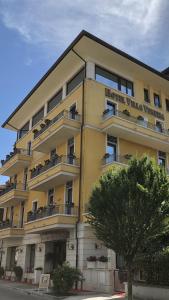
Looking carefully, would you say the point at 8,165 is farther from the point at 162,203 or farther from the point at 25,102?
the point at 162,203

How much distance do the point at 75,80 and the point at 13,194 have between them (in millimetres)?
12379

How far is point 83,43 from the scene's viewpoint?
91.0 ft

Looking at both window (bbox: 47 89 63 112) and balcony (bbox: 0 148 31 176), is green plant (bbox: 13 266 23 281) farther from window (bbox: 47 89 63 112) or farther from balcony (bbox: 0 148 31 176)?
window (bbox: 47 89 63 112)

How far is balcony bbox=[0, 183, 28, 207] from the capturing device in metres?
34.5

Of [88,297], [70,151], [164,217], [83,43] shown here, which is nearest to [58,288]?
[88,297]

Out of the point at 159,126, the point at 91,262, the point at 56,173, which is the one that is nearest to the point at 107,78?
the point at 159,126

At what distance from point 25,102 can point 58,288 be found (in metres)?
22.1

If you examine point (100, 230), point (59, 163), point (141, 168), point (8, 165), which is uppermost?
point (8, 165)

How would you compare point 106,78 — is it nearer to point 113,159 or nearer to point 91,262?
point 113,159

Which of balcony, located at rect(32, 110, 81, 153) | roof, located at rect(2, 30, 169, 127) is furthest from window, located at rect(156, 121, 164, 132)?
balcony, located at rect(32, 110, 81, 153)

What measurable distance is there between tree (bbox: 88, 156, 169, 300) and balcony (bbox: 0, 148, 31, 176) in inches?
833

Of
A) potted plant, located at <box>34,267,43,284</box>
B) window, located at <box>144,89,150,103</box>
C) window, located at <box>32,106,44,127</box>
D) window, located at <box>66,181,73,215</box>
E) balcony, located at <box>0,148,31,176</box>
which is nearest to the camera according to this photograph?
window, located at <box>66,181,73,215</box>

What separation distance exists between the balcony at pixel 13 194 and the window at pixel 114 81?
13224 millimetres

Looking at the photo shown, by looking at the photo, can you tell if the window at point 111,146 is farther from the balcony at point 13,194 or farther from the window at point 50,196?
the balcony at point 13,194
